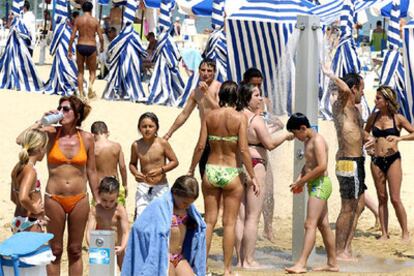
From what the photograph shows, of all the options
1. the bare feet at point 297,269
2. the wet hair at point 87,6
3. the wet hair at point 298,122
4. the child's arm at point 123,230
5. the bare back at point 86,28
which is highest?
the wet hair at point 87,6

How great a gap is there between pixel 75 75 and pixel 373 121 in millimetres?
7591

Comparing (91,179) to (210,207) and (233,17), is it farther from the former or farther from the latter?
(233,17)

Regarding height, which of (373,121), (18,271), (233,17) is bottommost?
(18,271)

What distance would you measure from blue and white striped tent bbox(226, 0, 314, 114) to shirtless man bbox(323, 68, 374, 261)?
50.2 inches

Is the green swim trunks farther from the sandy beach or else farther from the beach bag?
the beach bag

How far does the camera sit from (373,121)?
980 centimetres

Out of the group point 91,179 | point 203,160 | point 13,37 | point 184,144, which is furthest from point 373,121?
point 13,37

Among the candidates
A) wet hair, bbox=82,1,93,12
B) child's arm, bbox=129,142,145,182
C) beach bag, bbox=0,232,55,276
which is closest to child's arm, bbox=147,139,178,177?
child's arm, bbox=129,142,145,182

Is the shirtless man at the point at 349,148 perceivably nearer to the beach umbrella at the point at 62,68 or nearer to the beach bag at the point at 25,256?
the beach bag at the point at 25,256

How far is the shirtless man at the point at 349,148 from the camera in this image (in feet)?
Result: 29.4

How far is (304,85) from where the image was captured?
8.95 m

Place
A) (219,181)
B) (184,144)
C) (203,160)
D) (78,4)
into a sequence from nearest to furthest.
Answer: (219,181), (203,160), (184,144), (78,4)

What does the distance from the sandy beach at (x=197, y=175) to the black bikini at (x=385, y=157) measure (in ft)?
1.21

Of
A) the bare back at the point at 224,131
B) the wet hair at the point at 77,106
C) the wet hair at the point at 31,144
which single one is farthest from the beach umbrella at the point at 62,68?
the wet hair at the point at 31,144
